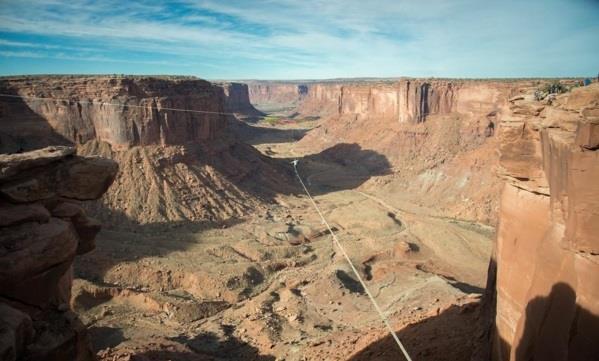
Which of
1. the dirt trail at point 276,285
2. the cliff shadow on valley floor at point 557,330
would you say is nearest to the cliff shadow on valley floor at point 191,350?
the dirt trail at point 276,285

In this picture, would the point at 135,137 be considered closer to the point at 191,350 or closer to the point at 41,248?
the point at 191,350

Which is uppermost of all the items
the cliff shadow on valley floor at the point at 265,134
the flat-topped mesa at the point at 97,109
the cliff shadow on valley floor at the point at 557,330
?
the flat-topped mesa at the point at 97,109

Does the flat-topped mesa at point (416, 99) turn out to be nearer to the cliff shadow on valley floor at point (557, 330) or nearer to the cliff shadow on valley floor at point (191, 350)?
the cliff shadow on valley floor at point (191, 350)

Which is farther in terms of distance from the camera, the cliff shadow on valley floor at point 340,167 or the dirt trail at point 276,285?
the cliff shadow on valley floor at point 340,167

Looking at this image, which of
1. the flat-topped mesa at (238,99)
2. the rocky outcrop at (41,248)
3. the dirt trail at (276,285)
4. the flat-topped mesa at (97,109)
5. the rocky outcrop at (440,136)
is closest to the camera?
the rocky outcrop at (41,248)

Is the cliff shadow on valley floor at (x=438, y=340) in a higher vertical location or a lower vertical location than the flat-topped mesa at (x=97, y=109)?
lower

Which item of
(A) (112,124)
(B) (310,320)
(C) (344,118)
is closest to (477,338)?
(B) (310,320)
